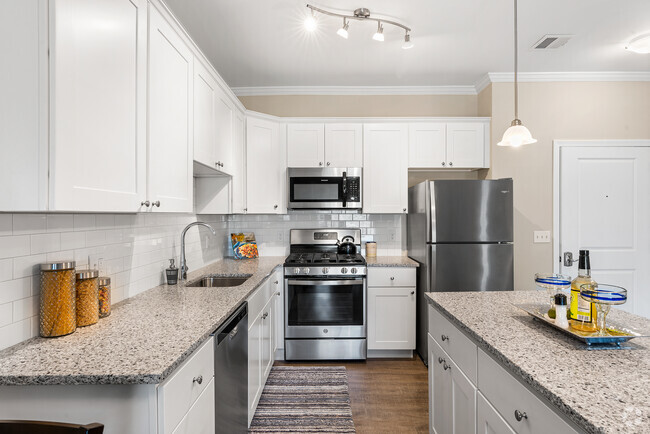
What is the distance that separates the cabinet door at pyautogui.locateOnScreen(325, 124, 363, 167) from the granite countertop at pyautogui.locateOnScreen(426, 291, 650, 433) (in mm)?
2152

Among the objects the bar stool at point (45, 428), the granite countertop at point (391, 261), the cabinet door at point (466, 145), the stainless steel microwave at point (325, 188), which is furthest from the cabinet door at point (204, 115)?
the cabinet door at point (466, 145)

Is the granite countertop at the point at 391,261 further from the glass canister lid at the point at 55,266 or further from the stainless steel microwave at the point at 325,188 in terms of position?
the glass canister lid at the point at 55,266

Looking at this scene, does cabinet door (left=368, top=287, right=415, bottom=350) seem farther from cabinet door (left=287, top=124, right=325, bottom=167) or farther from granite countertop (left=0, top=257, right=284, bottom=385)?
granite countertop (left=0, top=257, right=284, bottom=385)

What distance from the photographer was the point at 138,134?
1.43 m

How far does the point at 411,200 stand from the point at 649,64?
7.97 feet

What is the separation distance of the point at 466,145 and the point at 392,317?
1.78 meters

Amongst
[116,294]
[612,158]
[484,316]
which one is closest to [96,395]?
[116,294]

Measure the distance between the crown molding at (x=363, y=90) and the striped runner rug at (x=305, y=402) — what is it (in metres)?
2.68

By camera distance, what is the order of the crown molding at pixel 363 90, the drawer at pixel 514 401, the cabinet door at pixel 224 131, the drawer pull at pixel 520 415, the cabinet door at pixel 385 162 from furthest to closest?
1. the crown molding at pixel 363 90
2. the cabinet door at pixel 385 162
3. the cabinet door at pixel 224 131
4. the drawer pull at pixel 520 415
5. the drawer at pixel 514 401

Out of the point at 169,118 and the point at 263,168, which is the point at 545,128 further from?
the point at 169,118

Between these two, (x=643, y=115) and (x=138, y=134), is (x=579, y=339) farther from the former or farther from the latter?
(x=643, y=115)

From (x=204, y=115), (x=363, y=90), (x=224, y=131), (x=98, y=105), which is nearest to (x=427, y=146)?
(x=363, y=90)

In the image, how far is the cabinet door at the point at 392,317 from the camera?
126 inches

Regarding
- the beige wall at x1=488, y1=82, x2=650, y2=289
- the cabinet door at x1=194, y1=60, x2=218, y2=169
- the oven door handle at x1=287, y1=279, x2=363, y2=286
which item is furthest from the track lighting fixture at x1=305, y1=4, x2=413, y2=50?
the oven door handle at x1=287, y1=279, x2=363, y2=286
